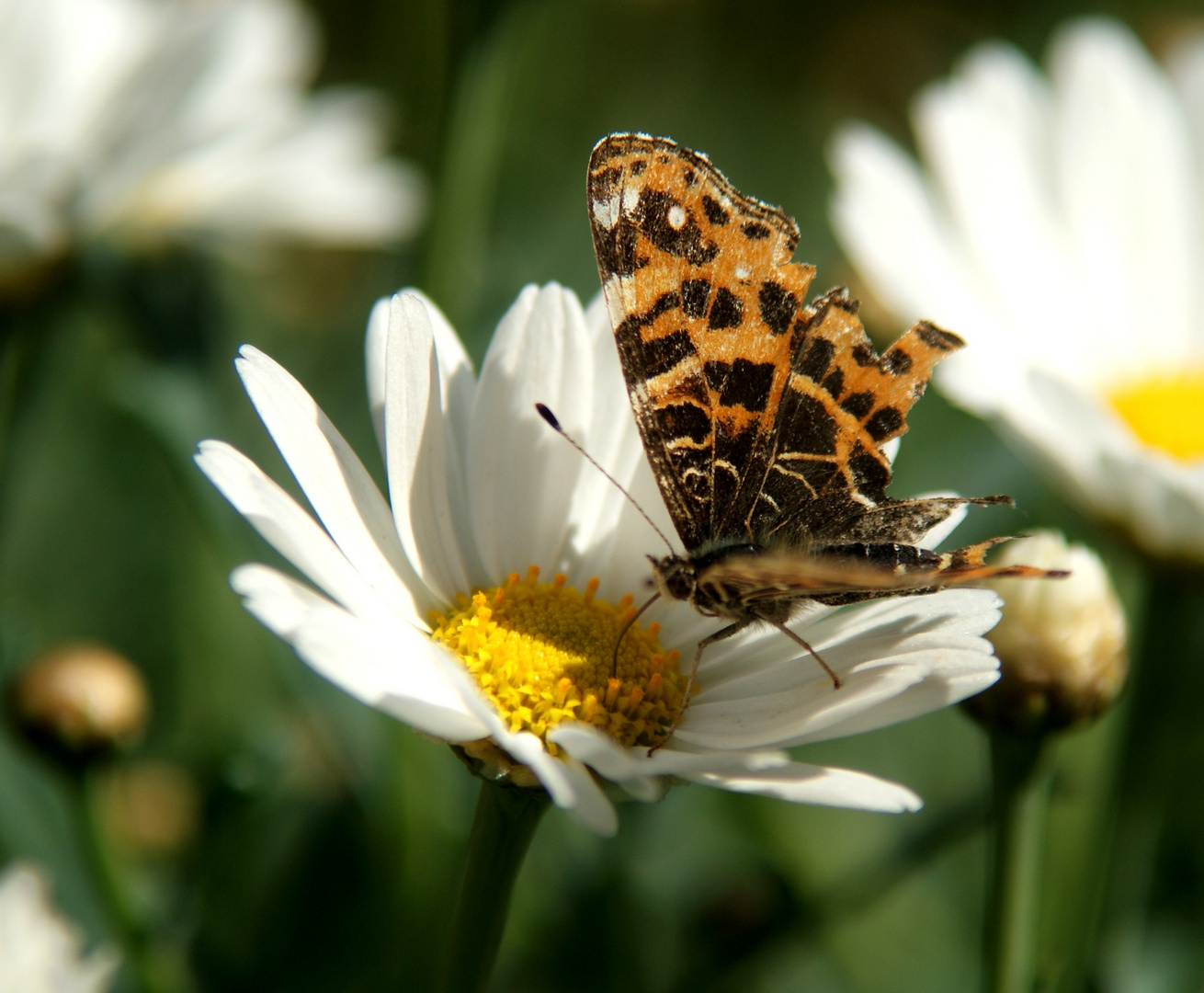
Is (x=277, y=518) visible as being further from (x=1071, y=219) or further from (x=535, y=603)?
(x=1071, y=219)

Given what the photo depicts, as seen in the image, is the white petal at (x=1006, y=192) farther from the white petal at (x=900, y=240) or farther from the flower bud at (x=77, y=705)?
the flower bud at (x=77, y=705)

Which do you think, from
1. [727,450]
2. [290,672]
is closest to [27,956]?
[290,672]

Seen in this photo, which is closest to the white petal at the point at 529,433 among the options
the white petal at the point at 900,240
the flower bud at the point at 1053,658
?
the flower bud at the point at 1053,658

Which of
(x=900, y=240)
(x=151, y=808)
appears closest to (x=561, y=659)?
(x=900, y=240)

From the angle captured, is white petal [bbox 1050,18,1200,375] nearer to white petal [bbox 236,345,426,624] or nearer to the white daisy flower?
the white daisy flower

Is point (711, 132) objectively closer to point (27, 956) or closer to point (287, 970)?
point (287, 970)

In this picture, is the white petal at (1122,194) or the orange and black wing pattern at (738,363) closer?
the orange and black wing pattern at (738,363)
